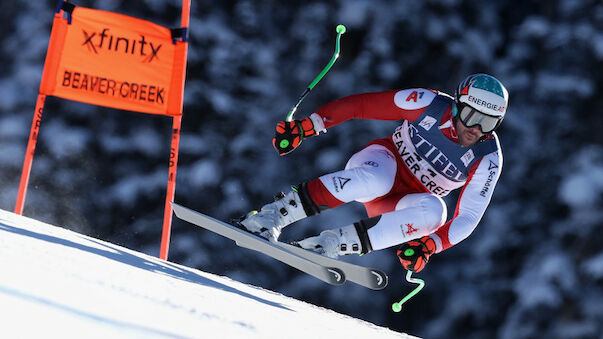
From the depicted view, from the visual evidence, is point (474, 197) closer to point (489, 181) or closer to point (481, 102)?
point (489, 181)

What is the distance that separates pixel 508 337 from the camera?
8.82 meters

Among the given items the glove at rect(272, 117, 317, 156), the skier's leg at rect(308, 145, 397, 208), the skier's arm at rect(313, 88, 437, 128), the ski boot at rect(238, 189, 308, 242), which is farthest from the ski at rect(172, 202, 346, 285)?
the skier's arm at rect(313, 88, 437, 128)

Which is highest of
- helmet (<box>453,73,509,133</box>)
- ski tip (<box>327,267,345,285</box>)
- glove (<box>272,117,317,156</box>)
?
helmet (<box>453,73,509,133</box>)

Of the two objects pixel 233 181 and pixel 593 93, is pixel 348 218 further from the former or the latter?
pixel 593 93

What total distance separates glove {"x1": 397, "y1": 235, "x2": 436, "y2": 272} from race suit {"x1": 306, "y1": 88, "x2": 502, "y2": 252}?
6cm

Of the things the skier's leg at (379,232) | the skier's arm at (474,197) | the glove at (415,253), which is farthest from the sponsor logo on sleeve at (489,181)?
the glove at (415,253)

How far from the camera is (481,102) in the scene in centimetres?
339

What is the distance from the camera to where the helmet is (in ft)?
11.1

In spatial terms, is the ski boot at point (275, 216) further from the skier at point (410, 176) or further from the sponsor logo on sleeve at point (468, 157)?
the sponsor logo on sleeve at point (468, 157)

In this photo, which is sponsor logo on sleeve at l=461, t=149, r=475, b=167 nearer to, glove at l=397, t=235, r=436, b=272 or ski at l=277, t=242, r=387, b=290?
glove at l=397, t=235, r=436, b=272

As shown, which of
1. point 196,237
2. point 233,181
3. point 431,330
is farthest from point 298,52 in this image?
point 431,330

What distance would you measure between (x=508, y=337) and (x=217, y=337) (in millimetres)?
7742

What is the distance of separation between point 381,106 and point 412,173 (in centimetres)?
43

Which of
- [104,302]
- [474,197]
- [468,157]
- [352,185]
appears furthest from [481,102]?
[104,302]
